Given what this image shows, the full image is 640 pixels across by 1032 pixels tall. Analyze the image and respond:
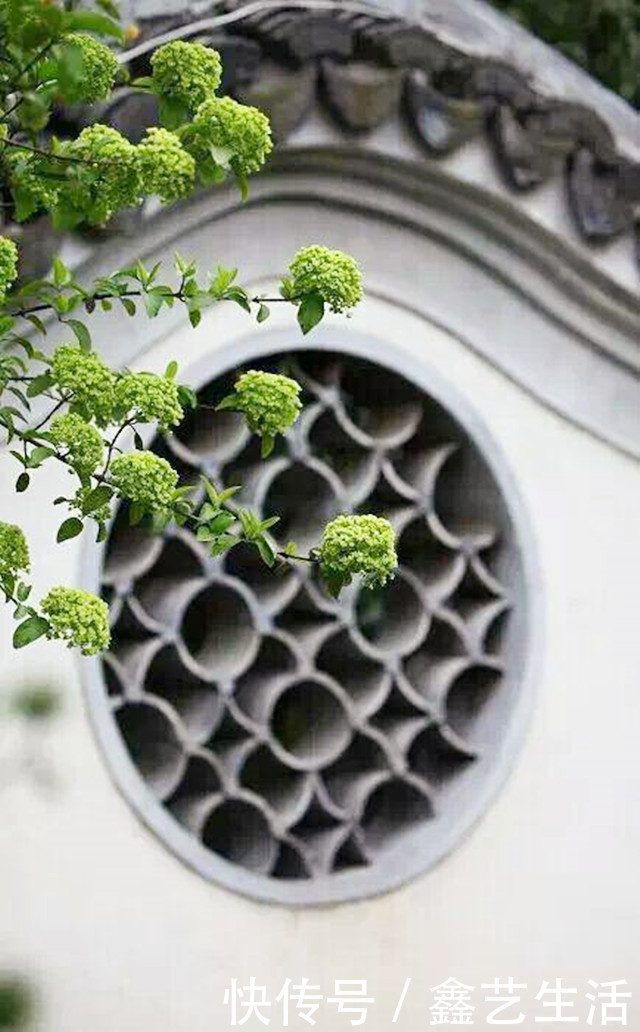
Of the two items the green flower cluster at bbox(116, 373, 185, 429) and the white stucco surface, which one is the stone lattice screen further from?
the green flower cluster at bbox(116, 373, 185, 429)

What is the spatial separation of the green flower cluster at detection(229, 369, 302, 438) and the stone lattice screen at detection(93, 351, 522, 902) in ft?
8.04

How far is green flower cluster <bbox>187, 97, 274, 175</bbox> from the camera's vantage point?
2.69 meters

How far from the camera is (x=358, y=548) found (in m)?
2.77

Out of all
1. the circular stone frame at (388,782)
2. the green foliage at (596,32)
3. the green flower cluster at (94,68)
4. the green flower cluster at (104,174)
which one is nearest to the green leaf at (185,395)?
the green flower cluster at (104,174)

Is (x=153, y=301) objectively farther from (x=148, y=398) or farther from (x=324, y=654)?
(x=324, y=654)

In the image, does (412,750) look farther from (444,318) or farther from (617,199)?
(617,199)

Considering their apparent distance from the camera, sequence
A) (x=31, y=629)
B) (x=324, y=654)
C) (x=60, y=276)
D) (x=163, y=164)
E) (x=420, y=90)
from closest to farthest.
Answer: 1. (x=163, y=164)
2. (x=31, y=629)
3. (x=60, y=276)
4. (x=420, y=90)
5. (x=324, y=654)

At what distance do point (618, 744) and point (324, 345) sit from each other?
1393 millimetres

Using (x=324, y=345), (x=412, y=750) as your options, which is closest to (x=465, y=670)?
(x=412, y=750)

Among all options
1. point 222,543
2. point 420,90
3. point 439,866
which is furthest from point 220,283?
point 439,866

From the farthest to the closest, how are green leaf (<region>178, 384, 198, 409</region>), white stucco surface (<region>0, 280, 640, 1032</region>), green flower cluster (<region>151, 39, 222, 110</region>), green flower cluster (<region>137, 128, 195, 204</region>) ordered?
white stucco surface (<region>0, 280, 640, 1032</region>)
green leaf (<region>178, 384, 198, 409</region>)
green flower cluster (<region>151, 39, 222, 110</region>)
green flower cluster (<region>137, 128, 195, 204</region>)

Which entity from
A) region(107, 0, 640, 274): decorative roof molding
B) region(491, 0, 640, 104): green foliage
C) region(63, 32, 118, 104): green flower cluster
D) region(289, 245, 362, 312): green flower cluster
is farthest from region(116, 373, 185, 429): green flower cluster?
region(491, 0, 640, 104): green foliage

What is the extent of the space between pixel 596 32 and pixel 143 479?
565 centimetres

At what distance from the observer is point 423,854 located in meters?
5.72
